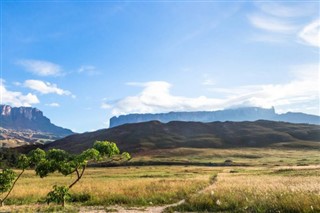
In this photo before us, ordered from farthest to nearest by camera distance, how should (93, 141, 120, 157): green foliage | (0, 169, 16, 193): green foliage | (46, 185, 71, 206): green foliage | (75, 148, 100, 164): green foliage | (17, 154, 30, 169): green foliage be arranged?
(17, 154, 30, 169): green foliage
(0, 169, 16, 193): green foliage
(93, 141, 120, 157): green foliage
(75, 148, 100, 164): green foliage
(46, 185, 71, 206): green foliage

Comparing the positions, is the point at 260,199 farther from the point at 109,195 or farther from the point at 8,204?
the point at 8,204

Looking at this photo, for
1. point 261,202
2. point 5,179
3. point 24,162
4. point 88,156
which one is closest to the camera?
point 261,202

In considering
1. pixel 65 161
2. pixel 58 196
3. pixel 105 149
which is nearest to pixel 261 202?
pixel 105 149

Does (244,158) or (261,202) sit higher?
(261,202)

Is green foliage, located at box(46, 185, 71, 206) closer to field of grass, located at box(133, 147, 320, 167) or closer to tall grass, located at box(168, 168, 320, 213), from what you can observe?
tall grass, located at box(168, 168, 320, 213)

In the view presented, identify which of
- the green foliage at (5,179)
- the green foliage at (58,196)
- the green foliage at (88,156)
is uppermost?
the green foliage at (88,156)

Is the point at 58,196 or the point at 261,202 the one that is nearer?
the point at 261,202

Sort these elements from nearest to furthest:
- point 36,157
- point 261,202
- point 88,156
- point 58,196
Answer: point 261,202 → point 58,196 → point 88,156 → point 36,157

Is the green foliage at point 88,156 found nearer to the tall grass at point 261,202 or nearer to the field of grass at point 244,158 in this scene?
the tall grass at point 261,202

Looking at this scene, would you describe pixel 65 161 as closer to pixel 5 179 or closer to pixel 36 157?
pixel 36 157

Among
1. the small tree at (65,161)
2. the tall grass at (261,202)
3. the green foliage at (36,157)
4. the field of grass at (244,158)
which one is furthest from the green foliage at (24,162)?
the field of grass at (244,158)

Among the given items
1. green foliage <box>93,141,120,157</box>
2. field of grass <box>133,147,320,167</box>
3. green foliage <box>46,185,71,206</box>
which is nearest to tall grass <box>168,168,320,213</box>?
green foliage <box>93,141,120,157</box>

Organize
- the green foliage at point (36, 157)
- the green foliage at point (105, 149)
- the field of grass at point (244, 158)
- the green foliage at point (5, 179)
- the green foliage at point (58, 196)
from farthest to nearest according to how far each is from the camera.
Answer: the field of grass at point (244, 158) < the green foliage at point (36, 157) < the green foliage at point (5, 179) < the green foliage at point (105, 149) < the green foliage at point (58, 196)

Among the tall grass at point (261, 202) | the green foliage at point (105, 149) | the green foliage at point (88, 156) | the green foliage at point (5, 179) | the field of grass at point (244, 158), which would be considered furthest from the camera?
the field of grass at point (244, 158)
